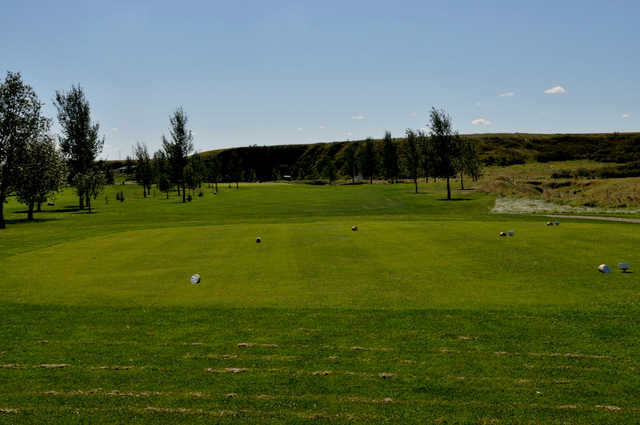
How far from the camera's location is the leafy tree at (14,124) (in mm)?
45188

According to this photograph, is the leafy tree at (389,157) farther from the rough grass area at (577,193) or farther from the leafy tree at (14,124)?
the leafy tree at (14,124)

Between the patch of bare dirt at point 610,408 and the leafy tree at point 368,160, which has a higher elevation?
the leafy tree at point 368,160

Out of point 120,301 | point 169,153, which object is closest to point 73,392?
point 120,301

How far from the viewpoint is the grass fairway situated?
645 centimetres

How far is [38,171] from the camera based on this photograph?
5319 cm

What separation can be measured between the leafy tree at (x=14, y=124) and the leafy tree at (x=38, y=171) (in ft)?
5.41

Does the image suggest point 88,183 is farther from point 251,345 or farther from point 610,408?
point 610,408

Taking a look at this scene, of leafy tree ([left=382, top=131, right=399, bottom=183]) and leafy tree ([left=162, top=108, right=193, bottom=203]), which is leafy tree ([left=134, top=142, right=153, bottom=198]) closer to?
leafy tree ([left=162, top=108, right=193, bottom=203])

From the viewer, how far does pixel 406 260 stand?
15.8 meters

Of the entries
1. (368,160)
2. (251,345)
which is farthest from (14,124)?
(368,160)

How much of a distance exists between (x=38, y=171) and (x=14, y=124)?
347 inches

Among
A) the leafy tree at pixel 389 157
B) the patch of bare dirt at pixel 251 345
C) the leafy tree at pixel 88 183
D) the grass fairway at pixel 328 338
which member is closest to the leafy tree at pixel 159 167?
the leafy tree at pixel 88 183

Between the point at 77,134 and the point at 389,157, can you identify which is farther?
the point at 389,157

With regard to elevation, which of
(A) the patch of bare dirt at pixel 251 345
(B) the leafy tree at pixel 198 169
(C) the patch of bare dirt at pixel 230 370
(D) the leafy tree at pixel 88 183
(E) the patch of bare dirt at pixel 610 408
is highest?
(B) the leafy tree at pixel 198 169
